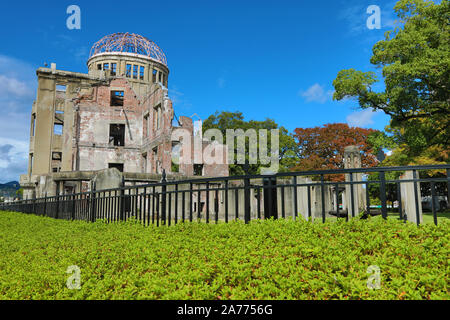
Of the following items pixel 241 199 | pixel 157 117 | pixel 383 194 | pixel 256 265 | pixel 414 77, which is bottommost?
pixel 256 265

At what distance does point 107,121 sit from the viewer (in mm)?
31016

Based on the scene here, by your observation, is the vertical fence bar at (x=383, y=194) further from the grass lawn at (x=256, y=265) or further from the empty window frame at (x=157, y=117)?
the empty window frame at (x=157, y=117)

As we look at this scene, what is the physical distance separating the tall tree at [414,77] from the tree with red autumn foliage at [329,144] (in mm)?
22541

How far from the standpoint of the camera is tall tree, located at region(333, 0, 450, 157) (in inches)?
591

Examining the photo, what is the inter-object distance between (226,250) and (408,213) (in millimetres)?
8162

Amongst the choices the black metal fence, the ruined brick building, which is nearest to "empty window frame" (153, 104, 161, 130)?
the ruined brick building

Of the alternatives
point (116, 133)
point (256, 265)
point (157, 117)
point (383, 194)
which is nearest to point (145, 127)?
point (157, 117)

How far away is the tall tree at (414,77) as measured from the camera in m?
15.0

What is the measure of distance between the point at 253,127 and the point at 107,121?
68.6 feet

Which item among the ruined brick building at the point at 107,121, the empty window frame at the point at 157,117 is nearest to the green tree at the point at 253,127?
the ruined brick building at the point at 107,121

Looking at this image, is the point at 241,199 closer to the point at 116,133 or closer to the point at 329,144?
the point at 116,133

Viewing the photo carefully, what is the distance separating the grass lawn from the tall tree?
13.1 metres
